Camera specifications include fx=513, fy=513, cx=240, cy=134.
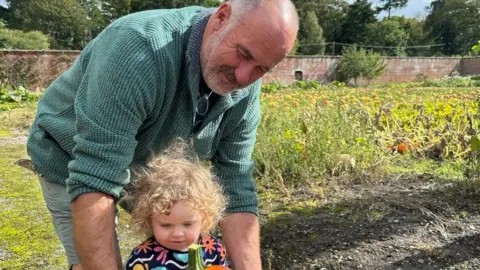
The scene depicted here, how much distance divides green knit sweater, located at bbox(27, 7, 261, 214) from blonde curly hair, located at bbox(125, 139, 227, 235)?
7cm

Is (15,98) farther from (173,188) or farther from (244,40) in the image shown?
(244,40)

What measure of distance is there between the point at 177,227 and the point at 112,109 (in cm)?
49

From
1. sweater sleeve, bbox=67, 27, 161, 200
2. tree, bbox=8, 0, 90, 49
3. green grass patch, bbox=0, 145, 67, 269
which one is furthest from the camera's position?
tree, bbox=8, 0, 90, 49

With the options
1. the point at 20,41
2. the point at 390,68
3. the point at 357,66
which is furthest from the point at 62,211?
the point at 20,41

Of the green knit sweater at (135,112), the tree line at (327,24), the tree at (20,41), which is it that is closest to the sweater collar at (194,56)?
the green knit sweater at (135,112)

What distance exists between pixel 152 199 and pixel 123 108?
37 cm

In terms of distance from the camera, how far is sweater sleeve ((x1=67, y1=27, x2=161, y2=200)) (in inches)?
59.5

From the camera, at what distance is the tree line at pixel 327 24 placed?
165ft

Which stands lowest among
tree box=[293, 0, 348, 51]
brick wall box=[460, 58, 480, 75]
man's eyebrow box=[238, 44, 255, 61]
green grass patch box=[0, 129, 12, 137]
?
brick wall box=[460, 58, 480, 75]

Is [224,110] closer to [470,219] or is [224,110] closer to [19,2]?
[470,219]

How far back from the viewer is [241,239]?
6.94 feet

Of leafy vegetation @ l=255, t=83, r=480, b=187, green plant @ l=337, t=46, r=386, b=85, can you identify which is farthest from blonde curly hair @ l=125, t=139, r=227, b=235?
green plant @ l=337, t=46, r=386, b=85

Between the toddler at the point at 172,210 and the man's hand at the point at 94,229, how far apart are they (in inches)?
6.6

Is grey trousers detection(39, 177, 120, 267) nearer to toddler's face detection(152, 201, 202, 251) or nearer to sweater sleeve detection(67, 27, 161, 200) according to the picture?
toddler's face detection(152, 201, 202, 251)
